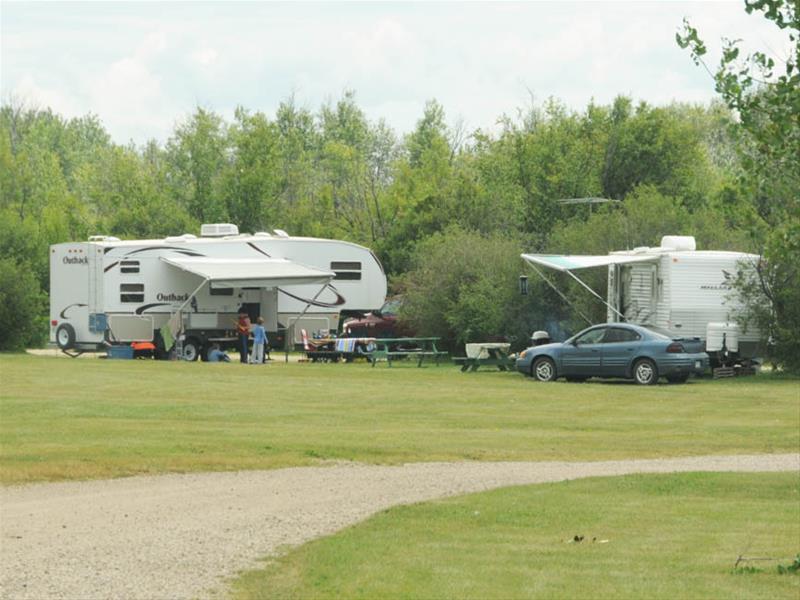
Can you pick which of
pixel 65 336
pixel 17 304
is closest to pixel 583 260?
pixel 65 336

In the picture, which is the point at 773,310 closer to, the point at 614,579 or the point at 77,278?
the point at 77,278

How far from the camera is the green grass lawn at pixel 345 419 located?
17.5m

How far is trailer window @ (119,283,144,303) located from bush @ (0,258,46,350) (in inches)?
143

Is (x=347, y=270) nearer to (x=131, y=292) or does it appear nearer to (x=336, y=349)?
(x=336, y=349)

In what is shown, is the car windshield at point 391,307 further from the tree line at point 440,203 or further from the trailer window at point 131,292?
the trailer window at point 131,292

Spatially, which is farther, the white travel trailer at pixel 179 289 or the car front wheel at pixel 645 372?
the white travel trailer at pixel 179 289

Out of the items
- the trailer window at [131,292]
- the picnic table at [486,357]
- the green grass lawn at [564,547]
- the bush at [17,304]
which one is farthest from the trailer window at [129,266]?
the green grass lawn at [564,547]

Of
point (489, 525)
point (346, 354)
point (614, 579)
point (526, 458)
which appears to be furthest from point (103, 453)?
point (346, 354)

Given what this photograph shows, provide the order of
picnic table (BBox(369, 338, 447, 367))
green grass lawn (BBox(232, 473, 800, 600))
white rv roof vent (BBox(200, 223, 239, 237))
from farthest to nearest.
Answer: white rv roof vent (BBox(200, 223, 239, 237))
picnic table (BBox(369, 338, 447, 367))
green grass lawn (BBox(232, 473, 800, 600))

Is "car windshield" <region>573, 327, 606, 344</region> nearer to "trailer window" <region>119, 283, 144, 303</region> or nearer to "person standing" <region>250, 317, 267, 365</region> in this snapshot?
"person standing" <region>250, 317, 267, 365</region>

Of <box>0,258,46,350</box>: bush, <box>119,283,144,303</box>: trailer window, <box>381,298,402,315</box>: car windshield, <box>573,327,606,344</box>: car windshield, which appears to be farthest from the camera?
<box>381,298,402,315</box>: car windshield

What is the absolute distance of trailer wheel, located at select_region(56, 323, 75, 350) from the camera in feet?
118

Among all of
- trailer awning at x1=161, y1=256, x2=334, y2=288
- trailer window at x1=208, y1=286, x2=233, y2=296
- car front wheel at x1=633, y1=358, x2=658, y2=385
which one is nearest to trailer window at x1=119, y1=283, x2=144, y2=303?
trailer awning at x1=161, y1=256, x2=334, y2=288

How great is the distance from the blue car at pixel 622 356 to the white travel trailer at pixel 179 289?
875 cm
